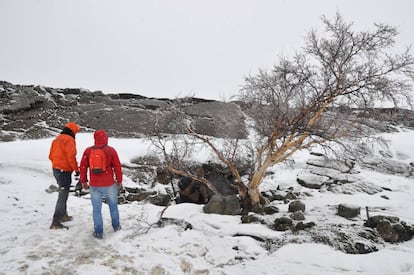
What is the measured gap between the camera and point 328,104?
688cm

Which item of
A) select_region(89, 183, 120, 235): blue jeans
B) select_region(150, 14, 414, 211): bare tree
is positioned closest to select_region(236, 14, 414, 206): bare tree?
select_region(150, 14, 414, 211): bare tree

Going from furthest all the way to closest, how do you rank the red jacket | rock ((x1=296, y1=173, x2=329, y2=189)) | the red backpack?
rock ((x1=296, y1=173, x2=329, y2=189)), the red jacket, the red backpack

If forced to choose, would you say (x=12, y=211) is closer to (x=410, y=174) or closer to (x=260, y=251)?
(x=260, y=251)

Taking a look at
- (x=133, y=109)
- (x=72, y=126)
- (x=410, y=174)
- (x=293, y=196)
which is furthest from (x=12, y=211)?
(x=410, y=174)

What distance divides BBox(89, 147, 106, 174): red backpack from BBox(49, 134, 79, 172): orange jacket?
0.61m

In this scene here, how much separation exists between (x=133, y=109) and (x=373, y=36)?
14.1m

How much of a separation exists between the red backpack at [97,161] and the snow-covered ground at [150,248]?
1199 mm

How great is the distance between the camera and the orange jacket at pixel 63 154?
488 centimetres

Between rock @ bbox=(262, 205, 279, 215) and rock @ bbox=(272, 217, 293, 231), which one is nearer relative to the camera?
rock @ bbox=(272, 217, 293, 231)

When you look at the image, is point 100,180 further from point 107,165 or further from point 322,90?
point 322,90

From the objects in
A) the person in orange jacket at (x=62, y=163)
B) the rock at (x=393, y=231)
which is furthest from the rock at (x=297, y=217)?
the person in orange jacket at (x=62, y=163)

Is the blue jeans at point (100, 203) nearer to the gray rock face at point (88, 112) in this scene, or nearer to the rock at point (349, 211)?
the rock at point (349, 211)

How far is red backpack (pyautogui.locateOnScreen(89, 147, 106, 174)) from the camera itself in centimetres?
450

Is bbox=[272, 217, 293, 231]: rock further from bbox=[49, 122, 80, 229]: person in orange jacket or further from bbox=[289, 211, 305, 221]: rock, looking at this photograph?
bbox=[49, 122, 80, 229]: person in orange jacket
